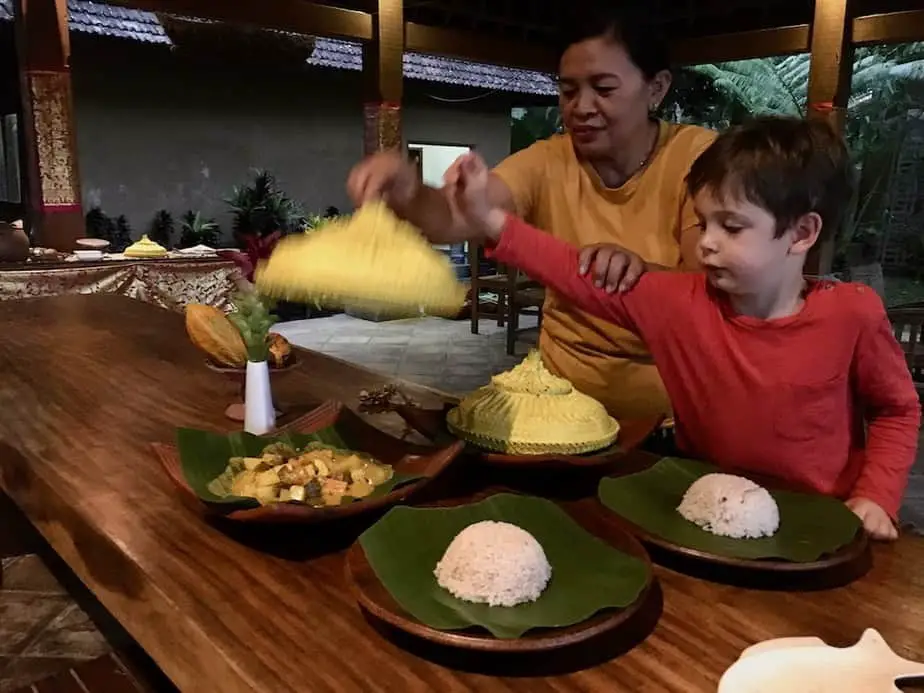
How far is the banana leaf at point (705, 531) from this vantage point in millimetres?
1066

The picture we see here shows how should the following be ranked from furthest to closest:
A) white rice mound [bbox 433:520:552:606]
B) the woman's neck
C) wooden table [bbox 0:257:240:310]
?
wooden table [bbox 0:257:240:310], the woman's neck, white rice mound [bbox 433:520:552:606]

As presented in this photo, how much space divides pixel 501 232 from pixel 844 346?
649 mm

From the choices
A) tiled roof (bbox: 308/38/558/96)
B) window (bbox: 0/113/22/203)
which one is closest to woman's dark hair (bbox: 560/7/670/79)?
tiled roof (bbox: 308/38/558/96)

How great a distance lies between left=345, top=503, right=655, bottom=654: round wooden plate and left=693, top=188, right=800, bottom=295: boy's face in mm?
552

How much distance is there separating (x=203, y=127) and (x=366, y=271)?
856 centimetres

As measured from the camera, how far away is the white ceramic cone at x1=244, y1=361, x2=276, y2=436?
1637 mm

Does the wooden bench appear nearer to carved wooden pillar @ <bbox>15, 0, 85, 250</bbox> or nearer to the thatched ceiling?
carved wooden pillar @ <bbox>15, 0, 85, 250</bbox>

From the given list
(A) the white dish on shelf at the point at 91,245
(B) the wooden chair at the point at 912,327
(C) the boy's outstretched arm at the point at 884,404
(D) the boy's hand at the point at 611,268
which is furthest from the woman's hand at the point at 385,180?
(A) the white dish on shelf at the point at 91,245

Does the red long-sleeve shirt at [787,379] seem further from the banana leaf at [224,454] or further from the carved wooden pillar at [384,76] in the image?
the carved wooden pillar at [384,76]

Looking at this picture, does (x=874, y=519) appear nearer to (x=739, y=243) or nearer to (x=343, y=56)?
(x=739, y=243)

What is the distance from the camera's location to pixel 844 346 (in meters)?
1.39

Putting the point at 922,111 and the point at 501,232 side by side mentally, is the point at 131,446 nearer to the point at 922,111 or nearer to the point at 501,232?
the point at 501,232

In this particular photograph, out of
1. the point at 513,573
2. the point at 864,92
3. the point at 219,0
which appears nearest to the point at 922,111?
the point at 864,92

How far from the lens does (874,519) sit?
1.23 m
